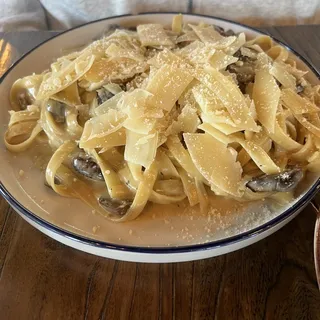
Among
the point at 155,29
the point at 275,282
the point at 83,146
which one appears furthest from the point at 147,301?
the point at 155,29

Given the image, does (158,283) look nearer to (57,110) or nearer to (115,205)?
(115,205)

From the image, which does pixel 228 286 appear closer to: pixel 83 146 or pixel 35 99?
pixel 83 146

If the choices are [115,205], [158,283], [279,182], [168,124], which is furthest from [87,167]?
[279,182]

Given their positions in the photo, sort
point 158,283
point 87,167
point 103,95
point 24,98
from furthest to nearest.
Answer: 1. point 24,98
2. point 103,95
3. point 87,167
4. point 158,283

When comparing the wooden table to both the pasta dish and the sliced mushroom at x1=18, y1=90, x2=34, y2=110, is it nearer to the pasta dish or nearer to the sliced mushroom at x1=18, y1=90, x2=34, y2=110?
the pasta dish

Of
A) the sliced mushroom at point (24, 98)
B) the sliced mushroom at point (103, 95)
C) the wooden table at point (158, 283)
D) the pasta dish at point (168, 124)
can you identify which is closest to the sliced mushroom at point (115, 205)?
the pasta dish at point (168, 124)

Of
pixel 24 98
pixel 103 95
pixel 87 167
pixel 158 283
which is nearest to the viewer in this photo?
pixel 158 283

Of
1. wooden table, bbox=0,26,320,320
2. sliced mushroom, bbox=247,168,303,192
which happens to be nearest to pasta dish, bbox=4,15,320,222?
sliced mushroom, bbox=247,168,303,192
